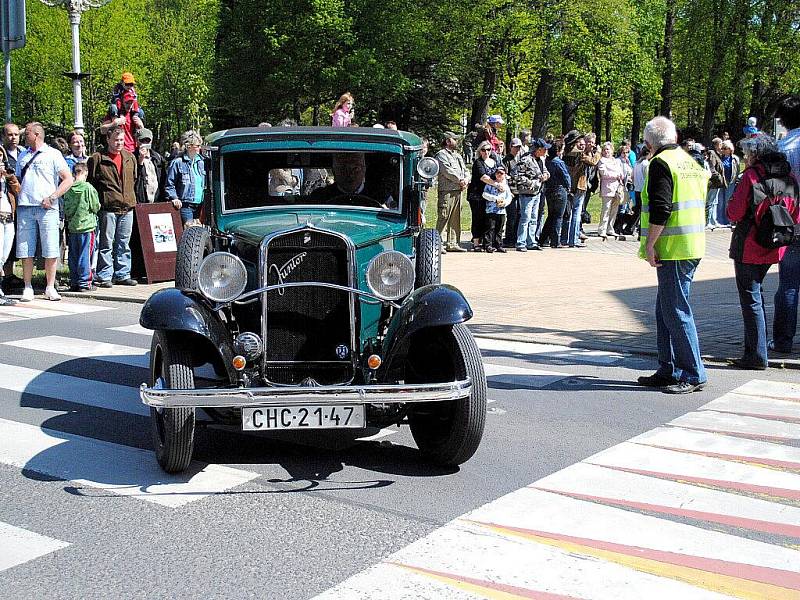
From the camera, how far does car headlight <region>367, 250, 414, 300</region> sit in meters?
6.09

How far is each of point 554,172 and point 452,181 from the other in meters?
2.16

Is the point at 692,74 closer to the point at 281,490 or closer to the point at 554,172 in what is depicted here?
the point at 554,172

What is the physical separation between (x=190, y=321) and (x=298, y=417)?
829mm

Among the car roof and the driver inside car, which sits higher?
the car roof

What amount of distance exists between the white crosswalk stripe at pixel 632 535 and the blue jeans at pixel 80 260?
964 cm

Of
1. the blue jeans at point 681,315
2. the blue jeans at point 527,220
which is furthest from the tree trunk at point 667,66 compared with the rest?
the blue jeans at point 681,315

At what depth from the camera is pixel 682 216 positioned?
7852 mm

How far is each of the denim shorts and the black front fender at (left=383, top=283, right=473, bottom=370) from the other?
8.51 m

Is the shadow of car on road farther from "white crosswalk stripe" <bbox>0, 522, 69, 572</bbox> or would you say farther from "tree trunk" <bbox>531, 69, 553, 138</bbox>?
"tree trunk" <bbox>531, 69, 553, 138</bbox>

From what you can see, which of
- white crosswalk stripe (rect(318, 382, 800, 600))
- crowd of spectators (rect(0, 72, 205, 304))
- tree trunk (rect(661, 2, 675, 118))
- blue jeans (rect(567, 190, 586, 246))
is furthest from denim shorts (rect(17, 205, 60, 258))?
tree trunk (rect(661, 2, 675, 118))

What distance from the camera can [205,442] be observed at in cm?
655

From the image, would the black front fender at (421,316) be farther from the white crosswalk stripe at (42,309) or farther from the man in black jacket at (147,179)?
the man in black jacket at (147,179)

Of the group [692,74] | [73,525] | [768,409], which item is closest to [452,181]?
[768,409]

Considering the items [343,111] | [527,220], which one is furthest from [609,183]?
[343,111]
